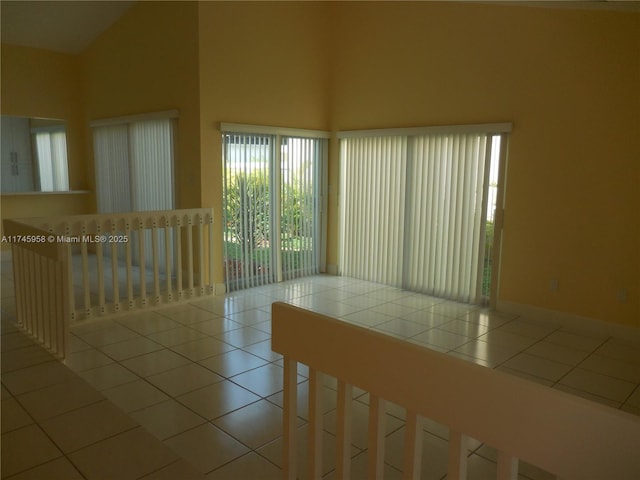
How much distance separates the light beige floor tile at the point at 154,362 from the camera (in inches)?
135

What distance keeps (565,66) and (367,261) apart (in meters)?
3.16

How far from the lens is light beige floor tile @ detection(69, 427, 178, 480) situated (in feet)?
6.95

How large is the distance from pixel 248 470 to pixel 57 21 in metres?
6.33

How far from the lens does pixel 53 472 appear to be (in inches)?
82.2

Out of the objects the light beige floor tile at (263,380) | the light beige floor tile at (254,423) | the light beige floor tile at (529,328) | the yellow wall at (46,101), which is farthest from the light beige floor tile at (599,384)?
the yellow wall at (46,101)

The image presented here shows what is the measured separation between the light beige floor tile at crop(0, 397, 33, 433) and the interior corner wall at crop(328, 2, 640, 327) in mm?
4328

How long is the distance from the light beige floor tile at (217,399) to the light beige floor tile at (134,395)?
0.16 metres

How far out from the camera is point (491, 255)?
16.7 ft

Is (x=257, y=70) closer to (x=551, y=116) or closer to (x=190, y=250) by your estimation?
(x=190, y=250)

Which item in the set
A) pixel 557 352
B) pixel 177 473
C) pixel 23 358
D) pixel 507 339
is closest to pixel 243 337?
pixel 23 358

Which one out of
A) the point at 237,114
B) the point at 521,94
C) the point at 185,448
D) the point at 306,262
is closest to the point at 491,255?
the point at 521,94

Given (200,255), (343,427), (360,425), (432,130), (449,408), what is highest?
(432,130)

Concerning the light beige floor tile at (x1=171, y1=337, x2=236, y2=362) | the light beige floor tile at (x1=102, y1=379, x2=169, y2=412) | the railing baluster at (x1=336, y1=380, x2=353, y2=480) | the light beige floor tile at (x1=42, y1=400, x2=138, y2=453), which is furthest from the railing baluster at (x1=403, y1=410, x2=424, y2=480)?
the light beige floor tile at (x1=171, y1=337, x2=236, y2=362)

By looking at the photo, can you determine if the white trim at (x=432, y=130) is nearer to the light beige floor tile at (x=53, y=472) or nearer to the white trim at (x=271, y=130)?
the white trim at (x=271, y=130)
